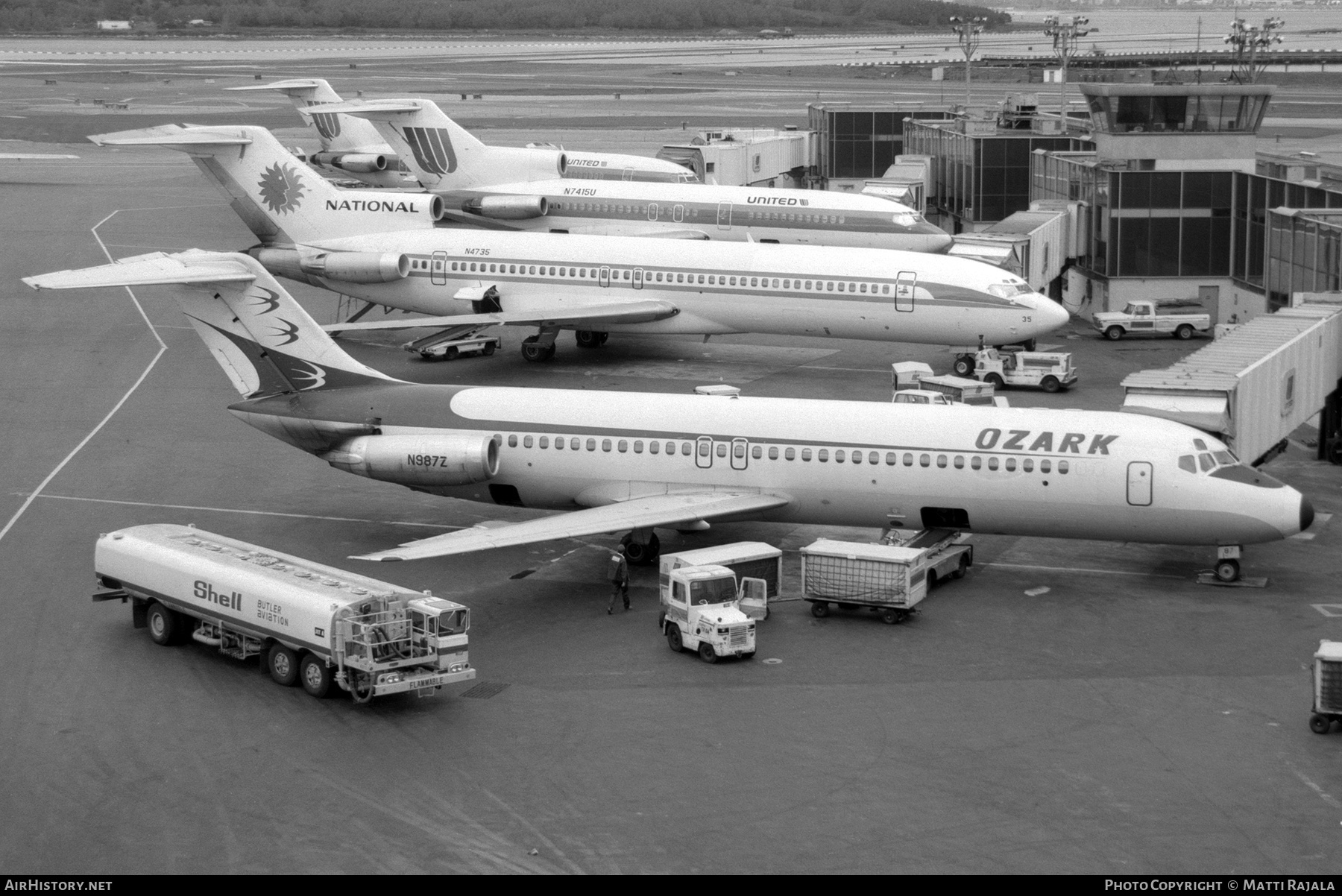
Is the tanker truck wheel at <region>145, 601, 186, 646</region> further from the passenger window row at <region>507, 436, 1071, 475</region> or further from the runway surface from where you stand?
the passenger window row at <region>507, 436, 1071, 475</region>

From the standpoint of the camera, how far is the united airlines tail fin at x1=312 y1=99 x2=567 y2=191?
229ft

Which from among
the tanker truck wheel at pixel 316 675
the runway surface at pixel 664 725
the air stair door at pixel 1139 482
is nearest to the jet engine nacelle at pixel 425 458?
the runway surface at pixel 664 725

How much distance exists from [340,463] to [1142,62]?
516ft

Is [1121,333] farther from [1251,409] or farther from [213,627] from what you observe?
[213,627]

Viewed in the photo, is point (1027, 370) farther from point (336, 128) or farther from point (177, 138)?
point (336, 128)

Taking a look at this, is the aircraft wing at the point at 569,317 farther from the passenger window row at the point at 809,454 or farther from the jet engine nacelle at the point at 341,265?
A: the passenger window row at the point at 809,454

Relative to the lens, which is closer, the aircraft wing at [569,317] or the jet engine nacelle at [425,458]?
the jet engine nacelle at [425,458]

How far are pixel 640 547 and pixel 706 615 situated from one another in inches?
224

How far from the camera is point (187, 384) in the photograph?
51.5m

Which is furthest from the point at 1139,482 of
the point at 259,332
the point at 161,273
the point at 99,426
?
the point at 99,426

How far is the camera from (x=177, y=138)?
5300 cm

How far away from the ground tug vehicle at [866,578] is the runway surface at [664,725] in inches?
16.9

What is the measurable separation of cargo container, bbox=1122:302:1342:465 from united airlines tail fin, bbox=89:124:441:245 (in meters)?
29.9

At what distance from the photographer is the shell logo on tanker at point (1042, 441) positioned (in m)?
32.8
